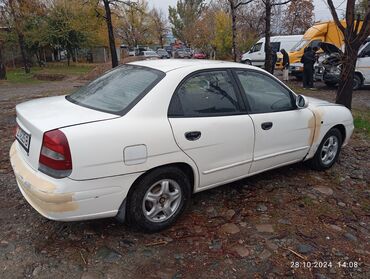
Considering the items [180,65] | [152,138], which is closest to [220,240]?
[152,138]

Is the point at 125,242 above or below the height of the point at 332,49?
below

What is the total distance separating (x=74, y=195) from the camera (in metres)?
2.57

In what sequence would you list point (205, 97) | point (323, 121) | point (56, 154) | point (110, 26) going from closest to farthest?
point (56, 154), point (205, 97), point (323, 121), point (110, 26)

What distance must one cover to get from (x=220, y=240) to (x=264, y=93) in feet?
5.80

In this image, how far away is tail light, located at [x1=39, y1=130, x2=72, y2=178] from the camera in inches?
98.7

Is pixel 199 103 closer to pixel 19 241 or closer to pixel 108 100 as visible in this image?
pixel 108 100

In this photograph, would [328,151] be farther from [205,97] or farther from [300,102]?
[205,97]

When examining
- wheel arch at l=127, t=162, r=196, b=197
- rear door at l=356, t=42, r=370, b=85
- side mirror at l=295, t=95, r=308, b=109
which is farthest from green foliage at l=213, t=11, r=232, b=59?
wheel arch at l=127, t=162, r=196, b=197

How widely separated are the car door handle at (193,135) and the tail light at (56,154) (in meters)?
1.04

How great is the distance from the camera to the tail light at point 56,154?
8.22ft

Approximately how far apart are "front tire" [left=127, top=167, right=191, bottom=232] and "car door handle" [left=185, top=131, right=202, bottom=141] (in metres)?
0.31

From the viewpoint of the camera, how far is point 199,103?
3258 mm

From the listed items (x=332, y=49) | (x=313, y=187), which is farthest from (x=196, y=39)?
(x=313, y=187)

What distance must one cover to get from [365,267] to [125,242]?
2.06 m
